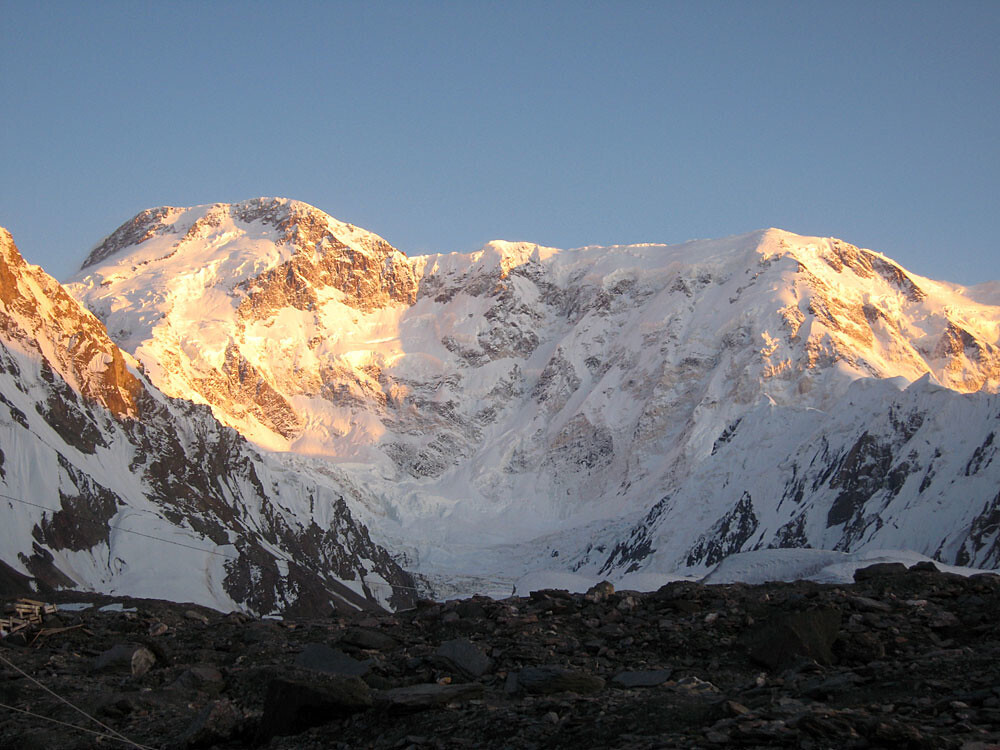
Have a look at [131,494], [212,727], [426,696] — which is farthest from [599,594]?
[131,494]

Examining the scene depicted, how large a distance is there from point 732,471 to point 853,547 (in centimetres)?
4300

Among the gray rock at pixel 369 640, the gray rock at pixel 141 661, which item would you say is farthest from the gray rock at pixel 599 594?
the gray rock at pixel 141 661

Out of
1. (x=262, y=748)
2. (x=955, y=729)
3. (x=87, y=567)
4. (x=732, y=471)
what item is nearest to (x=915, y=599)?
(x=955, y=729)

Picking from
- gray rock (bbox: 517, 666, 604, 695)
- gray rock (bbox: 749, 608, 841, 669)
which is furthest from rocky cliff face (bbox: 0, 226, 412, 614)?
gray rock (bbox: 749, 608, 841, 669)

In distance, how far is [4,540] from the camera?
80.9 meters

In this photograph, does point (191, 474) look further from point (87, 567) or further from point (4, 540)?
point (4, 540)

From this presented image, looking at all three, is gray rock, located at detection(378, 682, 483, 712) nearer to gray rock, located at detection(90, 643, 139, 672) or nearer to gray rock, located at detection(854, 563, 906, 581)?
gray rock, located at detection(90, 643, 139, 672)

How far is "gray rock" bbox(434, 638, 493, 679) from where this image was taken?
55.6 feet

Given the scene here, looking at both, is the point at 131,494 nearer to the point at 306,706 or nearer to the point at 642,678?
the point at 306,706

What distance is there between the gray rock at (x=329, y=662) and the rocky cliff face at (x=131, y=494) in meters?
66.3

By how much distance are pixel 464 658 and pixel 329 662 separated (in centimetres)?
222

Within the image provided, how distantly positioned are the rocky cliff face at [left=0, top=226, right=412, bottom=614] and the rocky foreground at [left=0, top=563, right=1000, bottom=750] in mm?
63788

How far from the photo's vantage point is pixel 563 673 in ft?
50.9

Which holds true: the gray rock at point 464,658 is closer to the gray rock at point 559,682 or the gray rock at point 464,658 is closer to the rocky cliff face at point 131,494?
the gray rock at point 559,682
